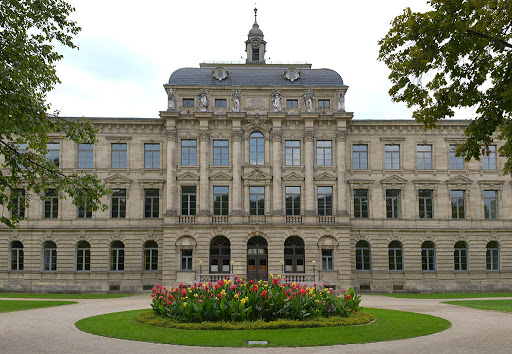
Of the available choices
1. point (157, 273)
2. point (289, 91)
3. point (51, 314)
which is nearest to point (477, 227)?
point (289, 91)

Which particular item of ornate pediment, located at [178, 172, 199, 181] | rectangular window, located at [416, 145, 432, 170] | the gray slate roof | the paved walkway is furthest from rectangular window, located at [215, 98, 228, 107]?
the paved walkway

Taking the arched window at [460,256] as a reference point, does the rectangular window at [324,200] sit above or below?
above

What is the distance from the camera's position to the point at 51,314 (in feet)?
89.7

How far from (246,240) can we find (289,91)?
46.1ft

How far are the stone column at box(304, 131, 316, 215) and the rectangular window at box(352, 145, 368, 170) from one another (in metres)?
4.17

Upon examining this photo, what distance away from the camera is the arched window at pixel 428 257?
48531 mm

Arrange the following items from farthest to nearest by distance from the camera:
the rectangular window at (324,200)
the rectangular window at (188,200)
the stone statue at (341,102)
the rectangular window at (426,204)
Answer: the rectangular window at (426,204) < the stone statue at (341,102) < the rectangular window at (324,200) < the rectangular window at (188,200)

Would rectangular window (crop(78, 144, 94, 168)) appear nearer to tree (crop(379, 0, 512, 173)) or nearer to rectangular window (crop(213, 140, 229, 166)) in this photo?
rectangular window (crop(213, 140, 229, 166))

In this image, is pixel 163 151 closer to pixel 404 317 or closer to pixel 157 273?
pixel 157 273

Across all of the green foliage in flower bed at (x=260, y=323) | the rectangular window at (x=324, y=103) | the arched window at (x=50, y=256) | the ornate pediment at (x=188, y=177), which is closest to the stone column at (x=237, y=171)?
the ornate pediment at (x=188, y=177)

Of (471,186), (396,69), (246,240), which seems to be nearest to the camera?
(396,69)

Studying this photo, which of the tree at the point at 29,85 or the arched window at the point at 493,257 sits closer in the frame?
the tree at the point at 29,85

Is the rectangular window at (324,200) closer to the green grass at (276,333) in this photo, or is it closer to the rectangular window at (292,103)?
the rectangular window at (292,103)

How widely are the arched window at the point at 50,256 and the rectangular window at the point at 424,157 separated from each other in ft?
112
